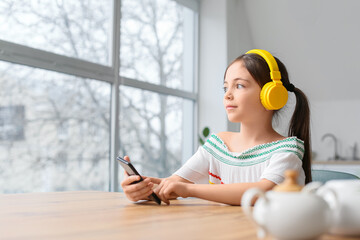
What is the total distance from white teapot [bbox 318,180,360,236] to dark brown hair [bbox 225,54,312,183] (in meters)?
0.85

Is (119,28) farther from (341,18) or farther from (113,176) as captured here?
(341,18)

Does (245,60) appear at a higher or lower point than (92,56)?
lower

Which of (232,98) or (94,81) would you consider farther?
(94,81)

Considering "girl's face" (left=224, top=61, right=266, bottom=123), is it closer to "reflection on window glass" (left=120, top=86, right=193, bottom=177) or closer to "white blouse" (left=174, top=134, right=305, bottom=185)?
"white blouse" (left=174, top=134, right=305, bottom=185)

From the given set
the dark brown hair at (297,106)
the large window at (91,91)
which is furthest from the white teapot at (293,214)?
the large window at (91,91)

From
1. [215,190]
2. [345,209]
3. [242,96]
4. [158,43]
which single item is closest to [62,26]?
[158,43]

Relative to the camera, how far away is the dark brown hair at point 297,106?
4.79ft

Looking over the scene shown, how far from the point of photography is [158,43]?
164 inches

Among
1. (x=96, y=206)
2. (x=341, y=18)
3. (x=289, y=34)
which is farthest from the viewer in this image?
(x=289, y=34)

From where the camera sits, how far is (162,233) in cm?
74

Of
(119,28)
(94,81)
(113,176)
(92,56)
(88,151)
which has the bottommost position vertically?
(113,176)

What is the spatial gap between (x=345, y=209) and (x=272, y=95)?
80cm

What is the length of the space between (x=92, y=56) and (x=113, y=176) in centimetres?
103

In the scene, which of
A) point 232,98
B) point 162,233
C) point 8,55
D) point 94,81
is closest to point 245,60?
point 232,98
